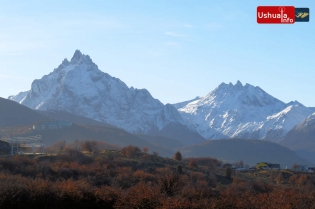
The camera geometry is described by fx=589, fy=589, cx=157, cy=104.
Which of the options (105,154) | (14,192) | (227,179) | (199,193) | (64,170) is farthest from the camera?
(105,154)

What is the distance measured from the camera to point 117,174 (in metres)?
77.3

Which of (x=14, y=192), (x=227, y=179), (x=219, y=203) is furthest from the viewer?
(x=227, y=179)

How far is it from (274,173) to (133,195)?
2832 inches

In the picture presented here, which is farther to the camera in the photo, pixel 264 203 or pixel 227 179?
pixel 227 179

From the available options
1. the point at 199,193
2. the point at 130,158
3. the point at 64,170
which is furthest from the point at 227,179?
the point at 199,193

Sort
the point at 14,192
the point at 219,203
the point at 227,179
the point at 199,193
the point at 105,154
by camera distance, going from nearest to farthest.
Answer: the point at 219,203 → the point at 14,192 → the point at 199,193 → the point at 227,179 → the point at 105,154

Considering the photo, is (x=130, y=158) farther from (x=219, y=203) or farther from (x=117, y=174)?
(x=219, y=203)

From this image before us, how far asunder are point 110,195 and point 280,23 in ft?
61.8

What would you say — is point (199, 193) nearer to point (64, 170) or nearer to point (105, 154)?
point (64, 170)

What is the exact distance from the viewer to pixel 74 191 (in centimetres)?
4525

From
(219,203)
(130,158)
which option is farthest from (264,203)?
(130,158)

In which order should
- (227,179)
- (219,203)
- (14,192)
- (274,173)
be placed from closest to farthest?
(219,203) < (14,192) < (227,179) < (274,173)

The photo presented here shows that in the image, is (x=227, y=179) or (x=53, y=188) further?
(x=227, y=179)

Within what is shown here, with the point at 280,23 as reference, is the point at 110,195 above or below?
below
